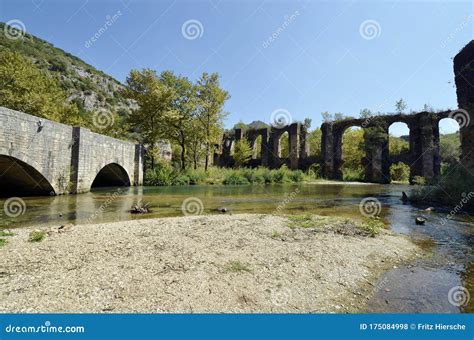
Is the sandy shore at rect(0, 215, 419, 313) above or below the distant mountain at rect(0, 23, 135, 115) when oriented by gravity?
below

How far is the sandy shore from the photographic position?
2.89m

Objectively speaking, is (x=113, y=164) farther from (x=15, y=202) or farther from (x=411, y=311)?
(x=411, y=311)

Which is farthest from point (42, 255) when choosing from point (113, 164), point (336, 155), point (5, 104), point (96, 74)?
point (96, 74)

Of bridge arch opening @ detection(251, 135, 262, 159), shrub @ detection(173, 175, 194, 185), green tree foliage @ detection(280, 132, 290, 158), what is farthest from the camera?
bridge arch opening @ detection(251, 135, 262, 159)

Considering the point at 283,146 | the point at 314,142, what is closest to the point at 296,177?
the point at 283,146

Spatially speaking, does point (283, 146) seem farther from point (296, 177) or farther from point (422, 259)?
point (422, 259)

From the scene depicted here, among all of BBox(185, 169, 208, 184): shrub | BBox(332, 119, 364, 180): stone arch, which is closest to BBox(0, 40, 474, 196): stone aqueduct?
BBox(185, 169, 208, 184): shrub

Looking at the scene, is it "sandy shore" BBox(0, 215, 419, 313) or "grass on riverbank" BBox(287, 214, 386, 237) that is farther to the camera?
"grass on riverbank" BBox(287, 214, 386, 237)

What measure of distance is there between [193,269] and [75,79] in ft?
242

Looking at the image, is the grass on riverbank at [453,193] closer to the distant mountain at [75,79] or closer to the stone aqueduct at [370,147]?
the stone aqueduct at [370,147]

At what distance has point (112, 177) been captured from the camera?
20.9m

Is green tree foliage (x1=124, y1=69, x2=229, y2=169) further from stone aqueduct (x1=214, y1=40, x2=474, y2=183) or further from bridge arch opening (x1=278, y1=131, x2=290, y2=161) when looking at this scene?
bridge arch opening (x1=278, y1=131, x2=290, y2=161)

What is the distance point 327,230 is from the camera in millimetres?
6184

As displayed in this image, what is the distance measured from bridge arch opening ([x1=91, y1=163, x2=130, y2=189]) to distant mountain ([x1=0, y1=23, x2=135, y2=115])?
39.6 m
